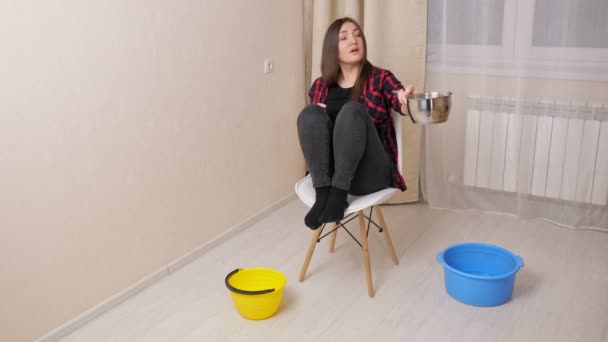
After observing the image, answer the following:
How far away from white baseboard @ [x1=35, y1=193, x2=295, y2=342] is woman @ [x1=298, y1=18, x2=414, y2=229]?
76 centimetres

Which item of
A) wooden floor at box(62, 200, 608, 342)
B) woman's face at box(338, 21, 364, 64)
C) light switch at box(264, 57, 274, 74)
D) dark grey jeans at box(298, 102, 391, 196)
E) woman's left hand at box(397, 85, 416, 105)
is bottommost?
wooden floor at box(62, 200, 608, 342)

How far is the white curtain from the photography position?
10.3ft

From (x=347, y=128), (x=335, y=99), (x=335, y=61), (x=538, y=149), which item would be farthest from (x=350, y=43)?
(x=538, y=149)

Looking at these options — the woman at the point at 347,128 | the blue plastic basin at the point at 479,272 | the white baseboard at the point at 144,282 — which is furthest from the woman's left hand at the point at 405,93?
the white baseboard at the point at 144,282

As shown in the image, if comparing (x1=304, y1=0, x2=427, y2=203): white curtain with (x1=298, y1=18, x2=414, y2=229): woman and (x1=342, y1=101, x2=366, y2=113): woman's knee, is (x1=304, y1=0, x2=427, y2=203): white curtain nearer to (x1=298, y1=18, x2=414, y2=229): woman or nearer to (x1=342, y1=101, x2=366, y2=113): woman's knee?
(x1=298, y1=18, x2=414, y2=229): woman

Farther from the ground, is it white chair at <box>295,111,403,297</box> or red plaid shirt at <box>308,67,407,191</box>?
red plaid shirt at <box>308,67,407,191</box>

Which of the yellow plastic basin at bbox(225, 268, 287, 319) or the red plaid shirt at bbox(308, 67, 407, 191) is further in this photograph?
the red plaid shirt at bbox(308, 67, 407, 191)

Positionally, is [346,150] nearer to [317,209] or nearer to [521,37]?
[317,209]

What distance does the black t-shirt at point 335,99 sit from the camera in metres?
2.66

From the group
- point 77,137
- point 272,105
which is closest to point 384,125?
point 272,105

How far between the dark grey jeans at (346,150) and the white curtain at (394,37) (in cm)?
88

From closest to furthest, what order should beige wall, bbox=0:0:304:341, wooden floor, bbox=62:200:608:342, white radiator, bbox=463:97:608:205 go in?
1. beige wall, bbox=0:0:304:341
2. wooden floor, bbox=62:200:608:342
3. white radiator, bbox=463:97:608:205

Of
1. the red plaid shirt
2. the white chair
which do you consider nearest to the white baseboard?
the white chair

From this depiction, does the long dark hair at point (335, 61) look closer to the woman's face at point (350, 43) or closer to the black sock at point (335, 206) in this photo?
the woman's face at point (350, 43)
